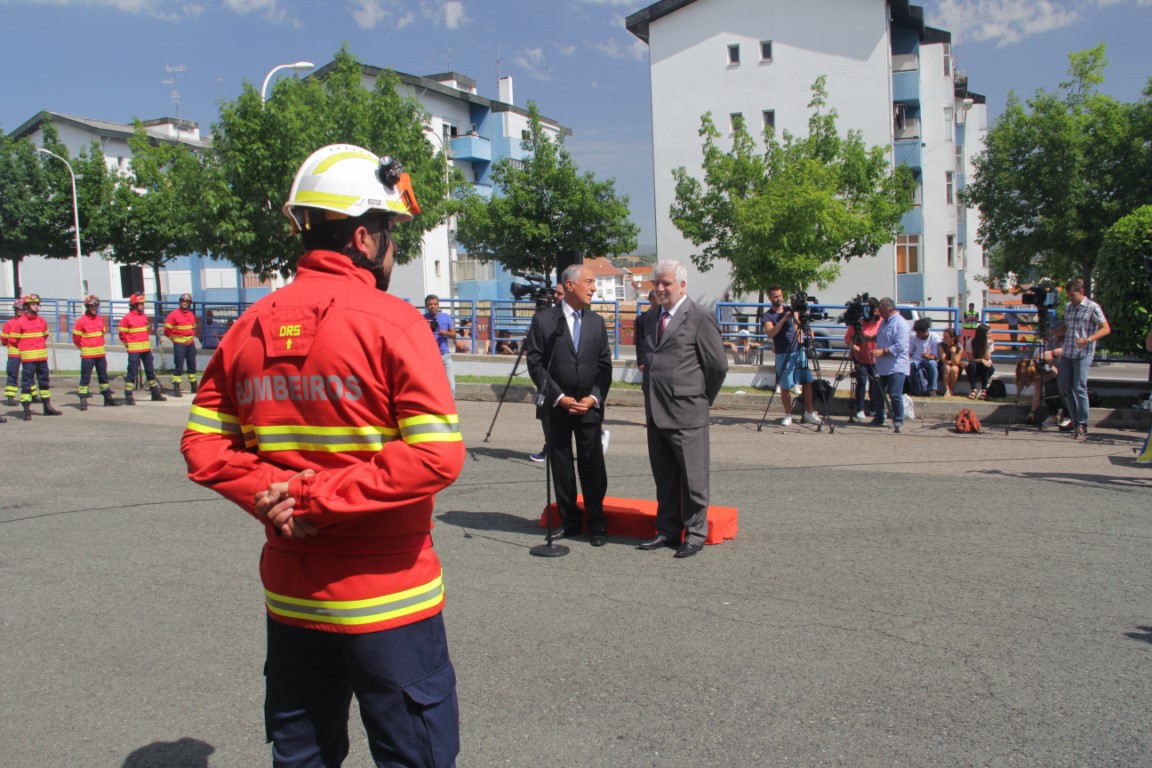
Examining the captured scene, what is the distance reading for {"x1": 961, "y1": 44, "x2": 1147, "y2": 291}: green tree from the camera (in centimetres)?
3080

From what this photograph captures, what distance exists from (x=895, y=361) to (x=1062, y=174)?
2343cm

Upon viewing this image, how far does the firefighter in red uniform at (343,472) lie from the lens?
2307mm

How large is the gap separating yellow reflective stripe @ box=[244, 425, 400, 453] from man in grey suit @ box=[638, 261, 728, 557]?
162 inches

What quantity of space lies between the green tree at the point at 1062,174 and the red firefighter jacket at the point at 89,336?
29.2 m

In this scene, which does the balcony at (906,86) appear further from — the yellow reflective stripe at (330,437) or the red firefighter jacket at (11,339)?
the yellow reflective stripe at (330,437)

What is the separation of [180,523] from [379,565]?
5866mm

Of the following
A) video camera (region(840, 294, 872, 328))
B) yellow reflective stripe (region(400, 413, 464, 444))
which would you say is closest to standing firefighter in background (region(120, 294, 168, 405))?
video camera (region(840, 294, 872, 328))

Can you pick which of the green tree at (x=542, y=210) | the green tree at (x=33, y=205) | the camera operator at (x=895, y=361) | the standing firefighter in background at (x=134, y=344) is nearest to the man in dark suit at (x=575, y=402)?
the camera operator at (x=895, y=361)

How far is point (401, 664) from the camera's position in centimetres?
236

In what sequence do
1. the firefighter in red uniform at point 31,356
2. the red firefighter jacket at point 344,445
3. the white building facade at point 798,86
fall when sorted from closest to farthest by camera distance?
1. the red firefighter jacket at point 344,445
2. the firefighter in red uniform at point 31,356
3. the white building facade at point 798,86

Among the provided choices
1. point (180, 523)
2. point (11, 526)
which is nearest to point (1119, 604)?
point (180, 523)

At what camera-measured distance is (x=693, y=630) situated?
4887 millimetres

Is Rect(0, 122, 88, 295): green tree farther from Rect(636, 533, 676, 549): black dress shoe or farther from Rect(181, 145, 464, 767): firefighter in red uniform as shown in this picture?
Rect(181, 145, 464, 767): firefighter in red uniform

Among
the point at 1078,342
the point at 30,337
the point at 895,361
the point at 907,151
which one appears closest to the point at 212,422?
the point at 1078,342
